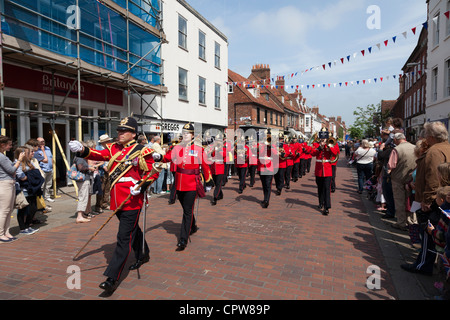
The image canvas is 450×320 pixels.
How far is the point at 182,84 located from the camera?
58.7 feet

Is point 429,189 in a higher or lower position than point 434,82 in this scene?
lower

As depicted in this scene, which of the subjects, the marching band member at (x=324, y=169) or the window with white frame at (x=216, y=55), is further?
the window with white frame at (x=216, y=55)

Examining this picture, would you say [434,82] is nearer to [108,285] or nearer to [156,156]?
[156,156]

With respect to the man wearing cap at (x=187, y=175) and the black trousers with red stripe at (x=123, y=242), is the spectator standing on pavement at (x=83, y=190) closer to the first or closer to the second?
the man wearing cap at (x=187, y=175)

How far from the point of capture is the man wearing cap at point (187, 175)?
505 centimetres

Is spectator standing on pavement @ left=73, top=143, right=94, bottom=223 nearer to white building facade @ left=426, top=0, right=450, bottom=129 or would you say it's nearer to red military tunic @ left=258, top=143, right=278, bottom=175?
red military tunic @ left=258, top=143, right=278, bottom=175

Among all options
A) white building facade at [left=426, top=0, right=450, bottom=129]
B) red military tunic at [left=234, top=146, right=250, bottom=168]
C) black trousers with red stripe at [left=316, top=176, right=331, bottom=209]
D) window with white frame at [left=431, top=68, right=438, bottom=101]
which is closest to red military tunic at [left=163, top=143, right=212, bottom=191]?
black trousers with red stripe at [left=316, top=176, right=331, bottom=209]

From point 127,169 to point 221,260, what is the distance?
1.94 meters

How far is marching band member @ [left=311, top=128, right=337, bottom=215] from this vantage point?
7.53 meters

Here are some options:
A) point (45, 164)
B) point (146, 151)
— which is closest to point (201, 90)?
point (45, 164)

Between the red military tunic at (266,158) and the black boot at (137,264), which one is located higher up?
the red military tunic at (266,158)

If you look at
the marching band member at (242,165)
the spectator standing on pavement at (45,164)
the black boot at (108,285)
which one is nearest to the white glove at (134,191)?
the black boot at (108,285)

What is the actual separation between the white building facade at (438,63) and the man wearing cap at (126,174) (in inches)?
730
